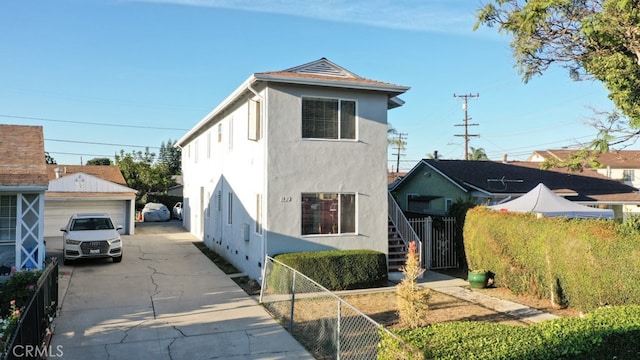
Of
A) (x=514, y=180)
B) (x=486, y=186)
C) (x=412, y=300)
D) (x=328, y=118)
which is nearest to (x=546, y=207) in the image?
(x=486, y=186)

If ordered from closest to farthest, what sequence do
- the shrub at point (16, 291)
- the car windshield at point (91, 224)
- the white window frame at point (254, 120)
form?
the shrub at point (16, 291) < the white window frame at point (254, 120) < the car windshield at point (91, 224)

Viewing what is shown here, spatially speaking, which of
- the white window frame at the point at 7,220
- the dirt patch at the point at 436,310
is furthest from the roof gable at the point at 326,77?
the white window frame at the point at 7,220

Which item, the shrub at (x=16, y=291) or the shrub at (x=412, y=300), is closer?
the shrub at (x=16, y=291)

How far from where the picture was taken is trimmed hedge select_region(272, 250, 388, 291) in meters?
11.2

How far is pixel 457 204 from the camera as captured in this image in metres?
15.7

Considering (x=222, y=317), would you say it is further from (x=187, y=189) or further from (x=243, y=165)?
(x=187, y=189)

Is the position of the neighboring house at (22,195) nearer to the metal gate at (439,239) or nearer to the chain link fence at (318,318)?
the chain link fence at (318,318)

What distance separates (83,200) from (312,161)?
17135 millimetres

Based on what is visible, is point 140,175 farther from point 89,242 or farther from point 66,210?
point 89,242

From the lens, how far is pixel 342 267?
11.5 m

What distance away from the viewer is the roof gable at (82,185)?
76.9 feet

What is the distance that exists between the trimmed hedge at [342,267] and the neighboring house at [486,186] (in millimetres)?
7427

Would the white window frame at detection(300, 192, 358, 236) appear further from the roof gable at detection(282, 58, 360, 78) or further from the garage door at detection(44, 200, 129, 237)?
the garage door at detection(44, 200, 129, 237)

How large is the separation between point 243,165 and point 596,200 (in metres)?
16.8
